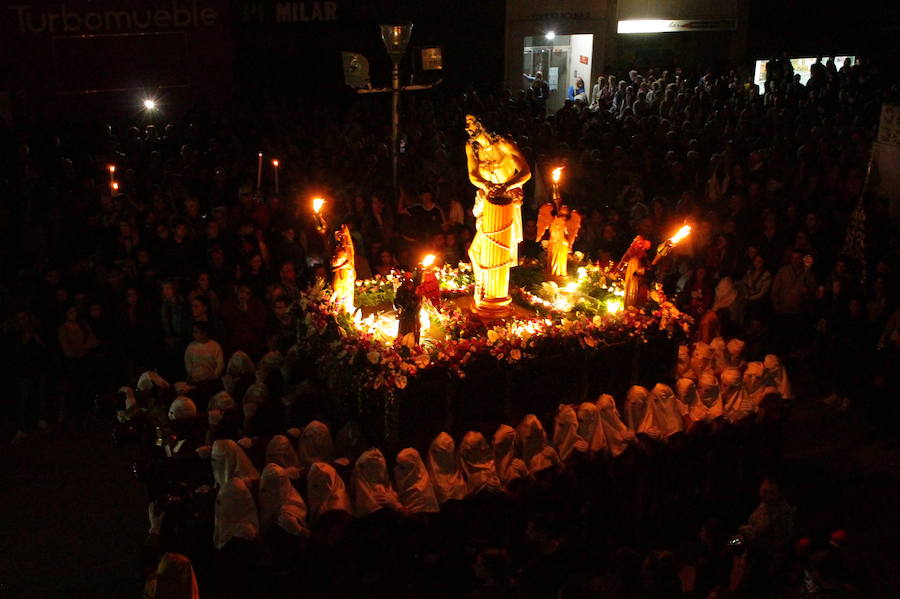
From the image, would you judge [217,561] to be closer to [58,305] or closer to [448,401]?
[448,401]

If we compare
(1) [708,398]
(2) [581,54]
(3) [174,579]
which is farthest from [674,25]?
(3) [174,579]

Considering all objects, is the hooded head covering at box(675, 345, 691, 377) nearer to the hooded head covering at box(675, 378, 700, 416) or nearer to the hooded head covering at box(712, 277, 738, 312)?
the hooded head covering at box(675, 378, 700, 416)

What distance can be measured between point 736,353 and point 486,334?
8.88 feet

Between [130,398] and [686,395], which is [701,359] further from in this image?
[130,398]

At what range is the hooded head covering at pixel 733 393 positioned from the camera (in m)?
8.45

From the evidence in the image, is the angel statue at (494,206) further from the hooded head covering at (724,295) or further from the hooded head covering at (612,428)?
the hooded head covering at (724,295)

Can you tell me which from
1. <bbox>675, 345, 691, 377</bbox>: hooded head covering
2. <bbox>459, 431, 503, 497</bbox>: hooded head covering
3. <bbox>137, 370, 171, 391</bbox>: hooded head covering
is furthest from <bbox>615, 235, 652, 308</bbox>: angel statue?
<bbox>137, 370, 171, 391</bbox>: hooded head covering

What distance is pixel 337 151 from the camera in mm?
15320

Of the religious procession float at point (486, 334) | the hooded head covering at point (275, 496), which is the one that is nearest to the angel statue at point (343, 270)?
the religious procession float at point (486, 334)

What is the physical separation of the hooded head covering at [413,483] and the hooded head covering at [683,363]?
3.43 meters

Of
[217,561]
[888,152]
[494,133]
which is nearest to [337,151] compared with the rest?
[494,133]

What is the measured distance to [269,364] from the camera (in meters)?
9.05

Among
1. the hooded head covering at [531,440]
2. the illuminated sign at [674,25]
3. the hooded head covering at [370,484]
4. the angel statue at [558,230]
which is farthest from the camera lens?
the illuminated sign at [674,25]

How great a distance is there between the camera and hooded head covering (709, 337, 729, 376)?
368 inches
